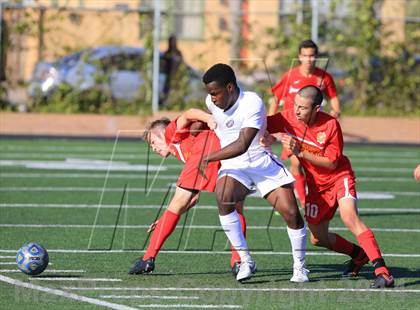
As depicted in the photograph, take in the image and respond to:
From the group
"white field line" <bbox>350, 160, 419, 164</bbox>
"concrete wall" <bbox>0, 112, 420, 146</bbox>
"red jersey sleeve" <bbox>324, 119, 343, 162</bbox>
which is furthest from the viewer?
"concrete wall" <bbox>0, 112, 420, 146</bbox>

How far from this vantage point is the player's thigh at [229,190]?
8.19 meters

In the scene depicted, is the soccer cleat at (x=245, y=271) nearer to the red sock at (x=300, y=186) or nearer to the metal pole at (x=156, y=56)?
the red sock at (x=300, y=186)

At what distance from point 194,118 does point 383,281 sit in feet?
6.08

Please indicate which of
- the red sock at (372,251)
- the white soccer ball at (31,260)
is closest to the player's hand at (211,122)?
the red sock at (372,251)

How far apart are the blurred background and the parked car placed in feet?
0.07

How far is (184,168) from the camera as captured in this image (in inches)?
340

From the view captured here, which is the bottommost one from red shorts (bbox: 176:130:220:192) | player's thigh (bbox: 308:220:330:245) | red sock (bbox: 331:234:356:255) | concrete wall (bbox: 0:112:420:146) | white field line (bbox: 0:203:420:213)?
concrete wall (bbox: 0:112:420:146)

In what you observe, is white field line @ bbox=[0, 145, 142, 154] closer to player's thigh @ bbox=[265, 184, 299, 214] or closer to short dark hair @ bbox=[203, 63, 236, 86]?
player's thigh @ bbox=[265, 184, 299, 214]

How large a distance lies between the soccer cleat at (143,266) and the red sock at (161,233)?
41 millimetres

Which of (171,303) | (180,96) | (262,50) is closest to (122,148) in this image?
(180,96)

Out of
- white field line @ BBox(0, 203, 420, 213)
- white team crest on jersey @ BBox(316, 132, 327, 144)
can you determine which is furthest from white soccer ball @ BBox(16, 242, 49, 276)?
white field line @ BBox(0, 203, 420, 213)

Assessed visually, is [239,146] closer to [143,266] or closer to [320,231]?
[320,231]

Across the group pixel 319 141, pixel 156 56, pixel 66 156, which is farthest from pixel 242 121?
pixel 156 56

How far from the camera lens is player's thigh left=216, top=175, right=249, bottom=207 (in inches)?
322
